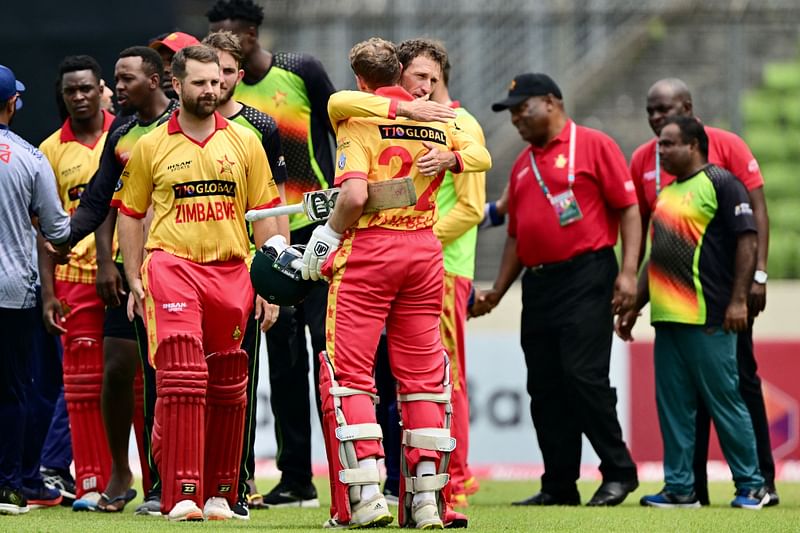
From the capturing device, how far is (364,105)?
22.4ft

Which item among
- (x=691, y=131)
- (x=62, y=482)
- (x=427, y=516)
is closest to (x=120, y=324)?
(x=62, y=482)

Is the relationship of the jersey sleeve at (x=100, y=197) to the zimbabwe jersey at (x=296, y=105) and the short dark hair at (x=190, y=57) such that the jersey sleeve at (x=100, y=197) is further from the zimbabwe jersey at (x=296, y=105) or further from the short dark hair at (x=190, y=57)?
the zimbabwe jersey at (x=296, y=105)

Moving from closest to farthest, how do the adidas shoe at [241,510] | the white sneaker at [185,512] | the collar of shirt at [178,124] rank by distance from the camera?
the white sneaker at [185,512], the collar of shirt at [178,124], the adidas shoe at [241,510]

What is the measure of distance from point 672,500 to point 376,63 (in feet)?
11.1

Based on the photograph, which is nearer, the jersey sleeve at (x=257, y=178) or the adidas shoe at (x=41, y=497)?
the jersey sleeve at (x=257, y=178)

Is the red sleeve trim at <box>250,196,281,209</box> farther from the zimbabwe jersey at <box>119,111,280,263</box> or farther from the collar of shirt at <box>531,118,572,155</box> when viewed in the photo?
the collar of shirt at <box>531,118,572,155</box>

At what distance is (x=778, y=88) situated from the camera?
62.3ft

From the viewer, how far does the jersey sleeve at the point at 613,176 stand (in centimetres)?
905

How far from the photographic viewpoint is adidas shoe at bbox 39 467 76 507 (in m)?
9.10

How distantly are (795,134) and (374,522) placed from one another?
1349cm

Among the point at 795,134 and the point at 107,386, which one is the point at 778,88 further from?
the point at 107,386

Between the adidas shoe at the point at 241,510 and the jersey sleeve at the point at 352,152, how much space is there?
5.91 ft

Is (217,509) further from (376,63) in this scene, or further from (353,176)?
(376,63)

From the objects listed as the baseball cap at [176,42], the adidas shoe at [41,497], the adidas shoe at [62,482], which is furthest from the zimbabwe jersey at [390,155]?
the adidas shoe at [62,482]
